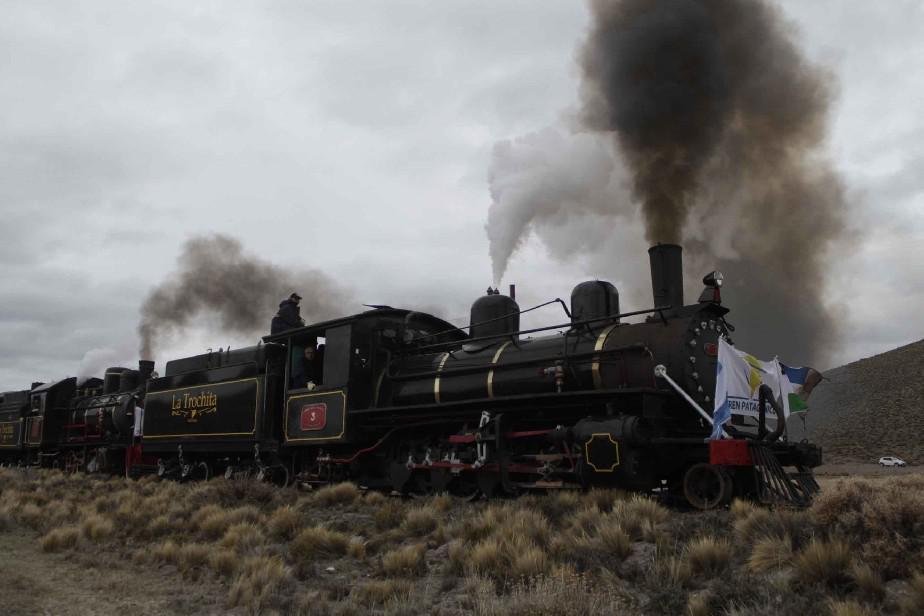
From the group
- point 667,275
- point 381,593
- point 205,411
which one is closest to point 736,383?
point 667,275

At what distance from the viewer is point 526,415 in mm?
10898

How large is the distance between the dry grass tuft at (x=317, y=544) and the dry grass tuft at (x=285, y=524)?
26.5 inches

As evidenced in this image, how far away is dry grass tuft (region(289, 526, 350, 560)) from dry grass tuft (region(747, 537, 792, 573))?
4.30 meters

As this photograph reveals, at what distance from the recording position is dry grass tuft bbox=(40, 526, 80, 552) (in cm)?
912

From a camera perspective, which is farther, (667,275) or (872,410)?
(872,410)

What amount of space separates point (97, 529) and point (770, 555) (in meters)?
8.47

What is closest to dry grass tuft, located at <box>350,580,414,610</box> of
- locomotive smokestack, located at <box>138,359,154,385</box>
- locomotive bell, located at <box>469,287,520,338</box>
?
locomotive bell, located at <box>469,287,520,338</box>

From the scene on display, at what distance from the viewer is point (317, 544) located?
7922 mm

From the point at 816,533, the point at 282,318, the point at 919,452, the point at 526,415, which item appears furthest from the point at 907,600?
the point at 919,452

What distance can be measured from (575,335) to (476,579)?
535cm

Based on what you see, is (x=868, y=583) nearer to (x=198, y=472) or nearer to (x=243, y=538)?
(x=243, y=538)

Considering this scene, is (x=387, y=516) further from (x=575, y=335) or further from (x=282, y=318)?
(x=282, y=318)

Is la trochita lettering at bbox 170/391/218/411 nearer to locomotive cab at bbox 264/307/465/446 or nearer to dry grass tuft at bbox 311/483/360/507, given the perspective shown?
locomotive cab at bbox 264/307/465/446

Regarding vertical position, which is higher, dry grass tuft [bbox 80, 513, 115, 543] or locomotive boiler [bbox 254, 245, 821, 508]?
locomotive boiler [bbox 254, 245, 821, 508]
